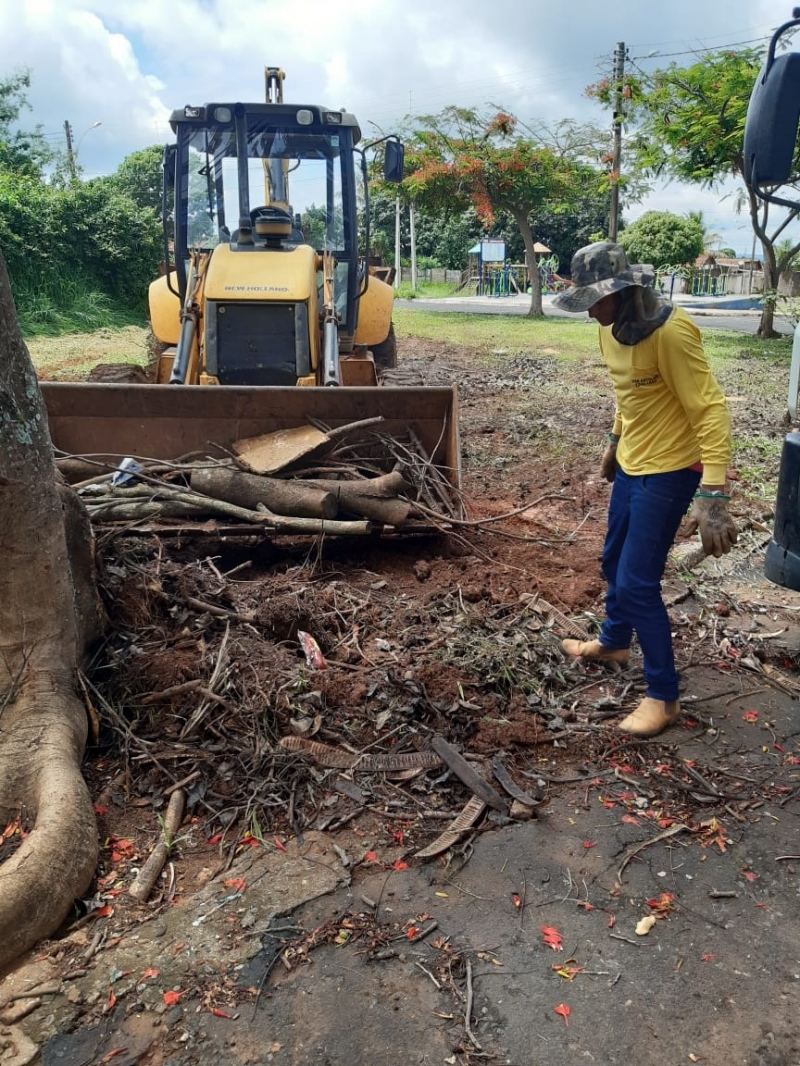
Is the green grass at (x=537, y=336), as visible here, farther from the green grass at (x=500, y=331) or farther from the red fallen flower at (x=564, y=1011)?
the red fallen flower at (x=564, y=1011)

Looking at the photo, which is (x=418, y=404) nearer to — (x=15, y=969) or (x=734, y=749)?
(x=734, y=749)

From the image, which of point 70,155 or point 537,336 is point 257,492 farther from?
point 70,155

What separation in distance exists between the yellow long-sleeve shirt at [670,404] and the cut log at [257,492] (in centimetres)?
200

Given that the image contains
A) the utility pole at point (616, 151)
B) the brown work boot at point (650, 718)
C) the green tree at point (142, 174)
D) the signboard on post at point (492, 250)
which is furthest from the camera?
the green tree at point (142, 174)

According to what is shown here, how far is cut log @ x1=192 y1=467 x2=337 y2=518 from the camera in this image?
16.7ft

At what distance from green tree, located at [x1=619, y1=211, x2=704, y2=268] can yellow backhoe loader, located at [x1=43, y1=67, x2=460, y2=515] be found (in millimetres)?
27226

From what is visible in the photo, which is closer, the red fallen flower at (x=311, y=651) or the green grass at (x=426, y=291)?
the red fallen flower at (x=311, y=651)

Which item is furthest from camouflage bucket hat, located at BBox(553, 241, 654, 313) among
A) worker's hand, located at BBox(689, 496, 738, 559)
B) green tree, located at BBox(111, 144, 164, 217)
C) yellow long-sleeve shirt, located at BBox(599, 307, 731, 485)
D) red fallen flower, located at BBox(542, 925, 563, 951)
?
green tree, located at BBox(111, 144, 164, 217)

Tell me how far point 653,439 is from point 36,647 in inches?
106

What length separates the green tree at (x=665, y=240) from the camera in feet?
107

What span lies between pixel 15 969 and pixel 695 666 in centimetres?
335

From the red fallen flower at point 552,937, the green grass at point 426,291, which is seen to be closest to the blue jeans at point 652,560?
the red fallen flower at point 552,937

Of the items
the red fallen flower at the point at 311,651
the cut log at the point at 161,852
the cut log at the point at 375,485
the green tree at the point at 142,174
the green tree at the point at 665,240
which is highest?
the green tree at the point at 142,174

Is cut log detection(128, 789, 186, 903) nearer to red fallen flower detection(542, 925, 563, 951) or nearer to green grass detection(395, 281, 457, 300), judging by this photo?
red fallen flower detection(542, 925, 563, 951)
